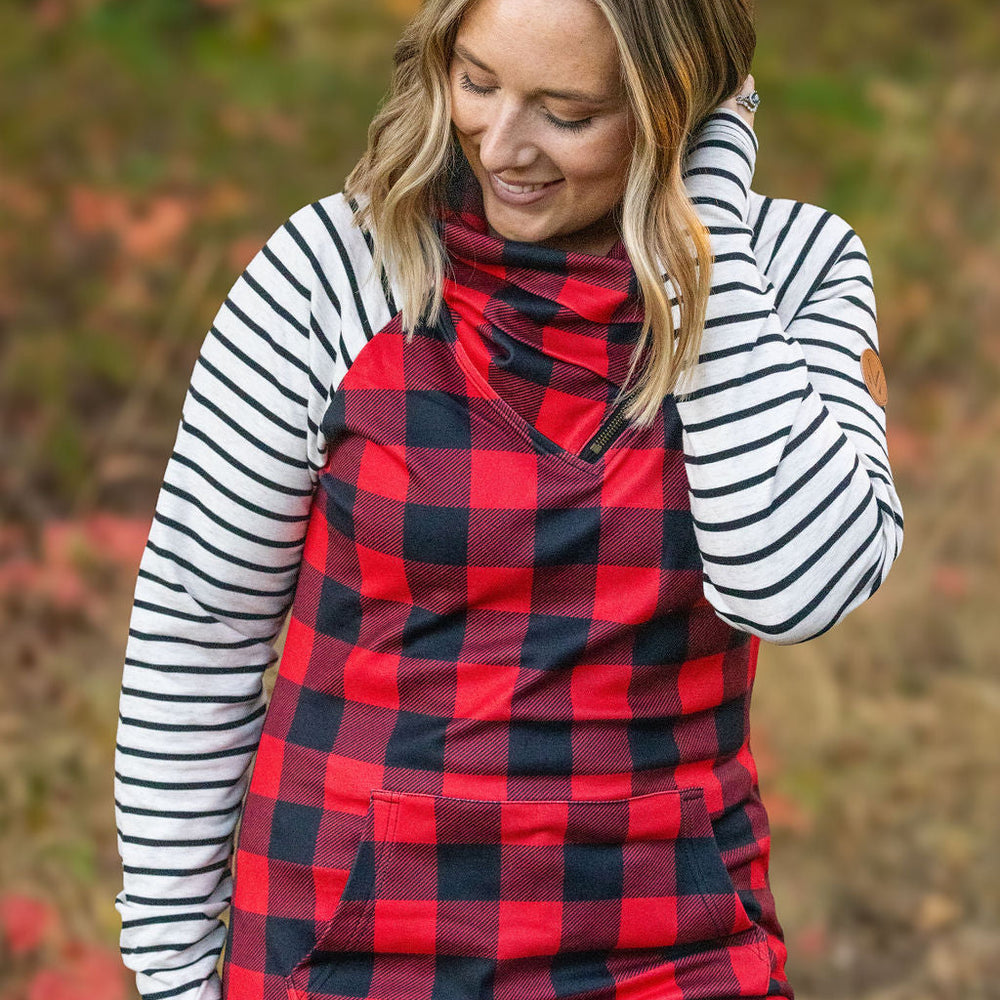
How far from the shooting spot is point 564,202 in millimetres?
1396

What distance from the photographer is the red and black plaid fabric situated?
1.35 metres

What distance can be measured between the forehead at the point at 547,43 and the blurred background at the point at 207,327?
223 cm

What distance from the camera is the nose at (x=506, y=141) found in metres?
1.33

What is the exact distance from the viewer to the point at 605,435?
1354 millimetres

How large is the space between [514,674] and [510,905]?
23cm

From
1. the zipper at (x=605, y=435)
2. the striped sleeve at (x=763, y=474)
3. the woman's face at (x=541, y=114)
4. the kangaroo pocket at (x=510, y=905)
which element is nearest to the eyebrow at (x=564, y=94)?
the woman's face at (x=541, y=114)

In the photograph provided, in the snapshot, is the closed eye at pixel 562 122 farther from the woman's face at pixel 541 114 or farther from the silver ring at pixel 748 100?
the silver ring at pixel 748 100

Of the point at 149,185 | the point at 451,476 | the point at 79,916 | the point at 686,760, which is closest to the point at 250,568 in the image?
the point at 451,476

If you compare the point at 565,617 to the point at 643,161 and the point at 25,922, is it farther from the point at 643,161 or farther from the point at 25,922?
the point at 25,922

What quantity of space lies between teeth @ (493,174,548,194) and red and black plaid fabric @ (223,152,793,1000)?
0.19 feet

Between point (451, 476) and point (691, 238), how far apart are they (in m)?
0.32

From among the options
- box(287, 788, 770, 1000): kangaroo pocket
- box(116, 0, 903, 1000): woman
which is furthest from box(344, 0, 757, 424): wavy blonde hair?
box(287, 788, 770, 1000): kangaroo pocket

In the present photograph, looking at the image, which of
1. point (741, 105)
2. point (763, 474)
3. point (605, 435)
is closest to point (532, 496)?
point (605, 435)

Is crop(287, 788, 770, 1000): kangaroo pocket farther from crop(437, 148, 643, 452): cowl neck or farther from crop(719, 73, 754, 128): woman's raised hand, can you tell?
crop(719, 73, 754, 128): woman's raised hand
